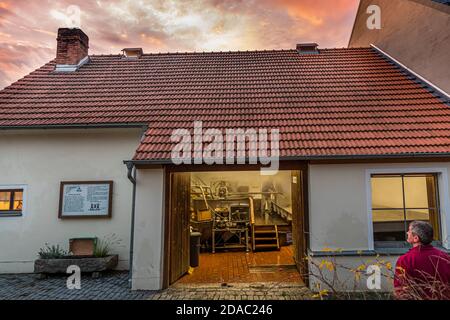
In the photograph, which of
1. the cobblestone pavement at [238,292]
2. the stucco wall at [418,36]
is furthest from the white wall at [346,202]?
the stucco wall at [418,36]

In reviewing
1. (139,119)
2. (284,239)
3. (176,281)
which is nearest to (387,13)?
(284,239)

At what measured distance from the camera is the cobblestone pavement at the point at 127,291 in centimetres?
558

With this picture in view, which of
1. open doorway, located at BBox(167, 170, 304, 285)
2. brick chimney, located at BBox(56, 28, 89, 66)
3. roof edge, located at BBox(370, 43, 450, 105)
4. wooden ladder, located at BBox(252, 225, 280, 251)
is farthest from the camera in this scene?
brick chimney, located at BBox(56, 28, 89, 66)

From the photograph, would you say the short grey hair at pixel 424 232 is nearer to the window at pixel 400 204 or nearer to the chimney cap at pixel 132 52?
the window at pixel 400 204

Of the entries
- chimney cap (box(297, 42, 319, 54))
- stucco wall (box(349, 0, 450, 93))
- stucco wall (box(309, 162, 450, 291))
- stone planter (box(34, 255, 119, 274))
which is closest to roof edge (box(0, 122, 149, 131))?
stone planter (box(34, 255, 119, 274))

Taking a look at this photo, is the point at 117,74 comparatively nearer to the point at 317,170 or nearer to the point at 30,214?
the point at 30,214

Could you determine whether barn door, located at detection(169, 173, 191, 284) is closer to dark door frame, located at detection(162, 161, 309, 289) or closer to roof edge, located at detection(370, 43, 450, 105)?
dark door frame, located at detection(162, 161, 309, 289)

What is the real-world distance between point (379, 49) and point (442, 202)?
7.61 meters

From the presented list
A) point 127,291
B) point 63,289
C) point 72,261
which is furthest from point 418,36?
point 63,289

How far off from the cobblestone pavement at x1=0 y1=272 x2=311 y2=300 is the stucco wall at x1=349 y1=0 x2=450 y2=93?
6.88 m

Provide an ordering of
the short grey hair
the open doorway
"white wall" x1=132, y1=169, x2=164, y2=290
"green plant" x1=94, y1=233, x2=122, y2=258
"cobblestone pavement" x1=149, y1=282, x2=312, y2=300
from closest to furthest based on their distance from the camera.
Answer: the short grey hair
"cobblestone pavement" x1=149, y1=282, x2=312, y2=300
"white wall" x1=132, y1=169, x2=164, y2=290
the open doorway
"green plant" x1=94, y1=233, x2=122, y2=258

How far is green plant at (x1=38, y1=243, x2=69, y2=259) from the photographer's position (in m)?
6.95

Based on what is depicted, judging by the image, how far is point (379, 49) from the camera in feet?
37.1

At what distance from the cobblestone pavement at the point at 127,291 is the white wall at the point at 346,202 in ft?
3.90
